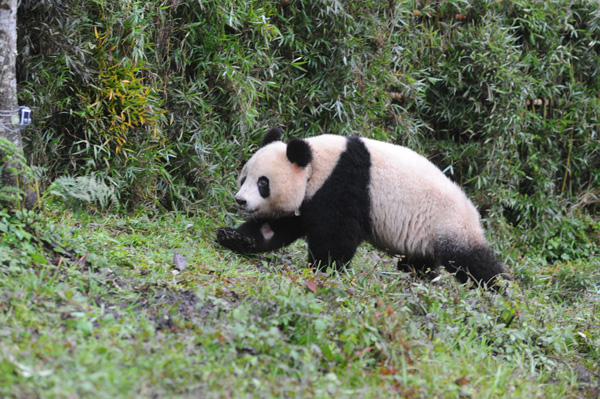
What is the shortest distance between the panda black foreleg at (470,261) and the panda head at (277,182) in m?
1.30

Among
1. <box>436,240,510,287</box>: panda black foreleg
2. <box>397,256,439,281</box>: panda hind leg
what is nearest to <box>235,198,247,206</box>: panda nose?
<box>397,256,439,281</box>: panda hind leg

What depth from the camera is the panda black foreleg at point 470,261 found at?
5020 mm

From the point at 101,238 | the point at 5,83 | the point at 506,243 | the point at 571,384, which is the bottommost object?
the point at 506,243

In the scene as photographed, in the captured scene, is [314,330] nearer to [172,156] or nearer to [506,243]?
[172,156]

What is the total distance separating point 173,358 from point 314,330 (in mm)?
834

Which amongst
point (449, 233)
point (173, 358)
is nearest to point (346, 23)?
point (449, 233)

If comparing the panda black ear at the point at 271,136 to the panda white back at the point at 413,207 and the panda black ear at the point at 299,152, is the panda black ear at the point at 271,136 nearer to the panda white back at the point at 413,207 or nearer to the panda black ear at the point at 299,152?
the panda black ear at the point at 299,152

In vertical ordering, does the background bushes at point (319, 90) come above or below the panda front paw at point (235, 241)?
above

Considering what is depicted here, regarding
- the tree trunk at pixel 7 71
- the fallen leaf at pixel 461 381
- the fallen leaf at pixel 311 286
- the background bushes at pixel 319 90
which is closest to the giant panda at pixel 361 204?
the fallen leaf at pixel 311 286

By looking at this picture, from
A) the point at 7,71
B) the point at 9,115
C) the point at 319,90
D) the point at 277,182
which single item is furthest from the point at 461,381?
the point at 319,90

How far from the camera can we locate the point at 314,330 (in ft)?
10.7

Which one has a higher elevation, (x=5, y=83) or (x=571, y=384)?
(x=5, y=83)

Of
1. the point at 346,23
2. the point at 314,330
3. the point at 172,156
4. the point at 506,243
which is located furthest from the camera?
the point at 506,243

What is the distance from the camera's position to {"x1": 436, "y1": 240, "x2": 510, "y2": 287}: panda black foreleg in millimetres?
5020
